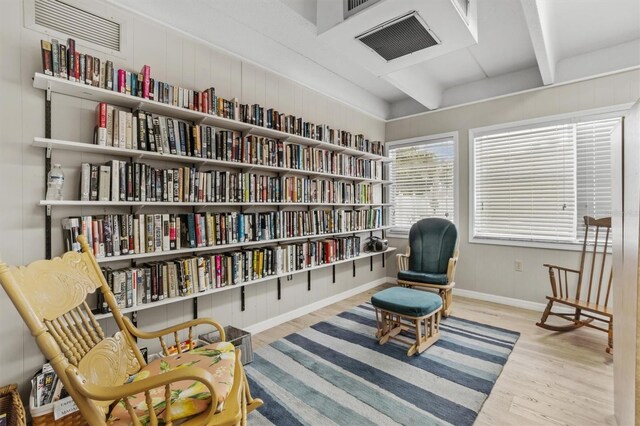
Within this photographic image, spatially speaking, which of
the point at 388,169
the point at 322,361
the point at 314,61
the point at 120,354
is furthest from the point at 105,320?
the point at 388,169

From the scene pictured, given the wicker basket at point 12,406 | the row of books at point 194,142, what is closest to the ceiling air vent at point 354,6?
the row of books at point 194,142

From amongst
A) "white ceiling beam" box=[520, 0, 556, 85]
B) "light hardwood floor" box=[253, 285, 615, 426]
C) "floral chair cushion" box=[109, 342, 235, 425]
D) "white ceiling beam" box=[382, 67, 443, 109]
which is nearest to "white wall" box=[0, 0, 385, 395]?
"floral chair cushion" box=[109, 342, 235, 425]

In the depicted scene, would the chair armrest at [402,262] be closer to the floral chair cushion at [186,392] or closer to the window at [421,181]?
the window at [421,181]

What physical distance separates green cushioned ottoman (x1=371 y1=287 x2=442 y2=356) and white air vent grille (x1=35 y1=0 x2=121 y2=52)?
2.78m

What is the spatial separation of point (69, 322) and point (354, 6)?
2.50 meters

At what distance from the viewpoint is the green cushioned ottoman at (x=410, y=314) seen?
7.72ft

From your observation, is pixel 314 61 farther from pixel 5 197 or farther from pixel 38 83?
pixel 5 197

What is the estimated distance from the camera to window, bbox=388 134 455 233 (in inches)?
162

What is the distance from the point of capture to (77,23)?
185 centimetres

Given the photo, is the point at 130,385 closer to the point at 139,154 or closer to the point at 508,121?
the point at 139,154

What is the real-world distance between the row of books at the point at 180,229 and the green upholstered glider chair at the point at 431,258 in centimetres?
111

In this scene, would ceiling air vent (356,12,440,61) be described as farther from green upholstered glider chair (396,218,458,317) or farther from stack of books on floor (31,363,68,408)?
stack of books on floor (31,363,68,408)

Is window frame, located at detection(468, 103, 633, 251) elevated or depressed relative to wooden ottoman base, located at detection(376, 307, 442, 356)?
elevated

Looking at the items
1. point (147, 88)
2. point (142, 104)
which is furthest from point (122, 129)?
point (147, 88)
